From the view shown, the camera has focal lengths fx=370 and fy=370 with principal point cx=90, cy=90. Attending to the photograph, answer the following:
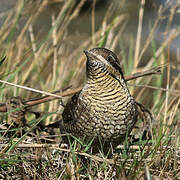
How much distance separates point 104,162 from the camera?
197cm

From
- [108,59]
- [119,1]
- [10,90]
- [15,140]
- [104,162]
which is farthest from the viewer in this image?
[119,1]

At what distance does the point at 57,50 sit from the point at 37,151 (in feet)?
5.86

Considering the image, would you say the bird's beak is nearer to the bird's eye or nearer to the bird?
the bird

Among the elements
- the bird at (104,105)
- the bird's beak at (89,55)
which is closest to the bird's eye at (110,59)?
the bird at (104,105)

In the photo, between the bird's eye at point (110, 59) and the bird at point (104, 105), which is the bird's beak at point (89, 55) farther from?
the bird's eye at point (110, 59)

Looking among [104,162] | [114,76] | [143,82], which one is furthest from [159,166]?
[143,82]

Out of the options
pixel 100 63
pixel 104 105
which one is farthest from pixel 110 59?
pixel 104 105

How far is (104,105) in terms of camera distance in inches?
90.4

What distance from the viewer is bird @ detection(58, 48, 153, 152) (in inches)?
89.8

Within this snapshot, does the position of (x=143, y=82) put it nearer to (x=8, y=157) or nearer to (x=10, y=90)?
(x=10, y=90)

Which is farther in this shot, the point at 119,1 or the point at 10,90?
the point at 119,1

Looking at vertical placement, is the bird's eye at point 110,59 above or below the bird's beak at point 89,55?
below

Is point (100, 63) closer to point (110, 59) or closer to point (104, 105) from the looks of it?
point (110, 59)

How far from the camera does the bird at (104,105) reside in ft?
7.48
